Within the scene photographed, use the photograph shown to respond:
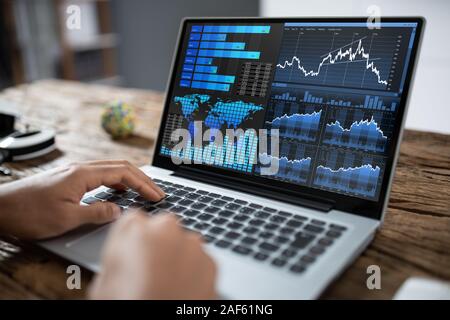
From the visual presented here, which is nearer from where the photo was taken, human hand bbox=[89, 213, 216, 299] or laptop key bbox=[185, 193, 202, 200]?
human hand bbox=[89, 213, 216, 299]

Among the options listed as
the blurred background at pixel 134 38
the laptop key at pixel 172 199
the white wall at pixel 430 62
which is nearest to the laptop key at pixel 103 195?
the laptop key at pixel 172 199

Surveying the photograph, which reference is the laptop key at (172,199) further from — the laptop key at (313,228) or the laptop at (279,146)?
the laptop key at (313,228)

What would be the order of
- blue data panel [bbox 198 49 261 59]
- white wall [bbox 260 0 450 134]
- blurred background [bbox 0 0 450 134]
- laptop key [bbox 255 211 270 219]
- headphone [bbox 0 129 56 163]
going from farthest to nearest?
blurred background [bbox 0 0 450 134]
white wall [bbox 260 0 450 134]
headphone [bbox 0 129 56 163]
blue data panel [bbox 198 49 261 59]
laptop key [bbox 255 211 270 219]

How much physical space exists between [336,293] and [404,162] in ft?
1.75

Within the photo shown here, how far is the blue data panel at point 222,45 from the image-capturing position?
785 mm

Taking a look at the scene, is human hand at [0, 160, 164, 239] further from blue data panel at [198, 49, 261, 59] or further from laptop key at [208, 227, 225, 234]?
blue data panel at [198, 49, 261, 59]

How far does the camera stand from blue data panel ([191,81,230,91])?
0.79 metres

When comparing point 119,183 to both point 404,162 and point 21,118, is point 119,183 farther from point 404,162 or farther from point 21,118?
point 21,118

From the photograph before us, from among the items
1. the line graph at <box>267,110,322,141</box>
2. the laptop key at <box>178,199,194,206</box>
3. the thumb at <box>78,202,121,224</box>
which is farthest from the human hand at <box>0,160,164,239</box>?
the line graph at <box>267,110,322,141</box>

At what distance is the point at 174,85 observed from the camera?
846mm

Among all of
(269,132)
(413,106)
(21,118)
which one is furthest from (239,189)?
(413,106)

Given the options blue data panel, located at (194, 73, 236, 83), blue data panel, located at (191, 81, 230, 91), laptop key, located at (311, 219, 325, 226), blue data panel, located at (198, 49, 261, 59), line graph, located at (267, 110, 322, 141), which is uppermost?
blue data panel, located at (198, 49, 261, 59)

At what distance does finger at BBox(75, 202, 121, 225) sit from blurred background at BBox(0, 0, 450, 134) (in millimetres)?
1997
